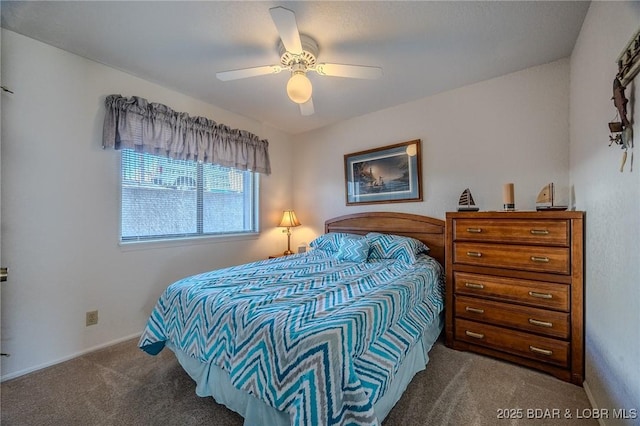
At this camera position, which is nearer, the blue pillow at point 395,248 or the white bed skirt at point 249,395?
the white bed skirt at point 249,395

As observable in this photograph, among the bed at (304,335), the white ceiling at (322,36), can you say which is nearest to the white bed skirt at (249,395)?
the bed at (304,335)

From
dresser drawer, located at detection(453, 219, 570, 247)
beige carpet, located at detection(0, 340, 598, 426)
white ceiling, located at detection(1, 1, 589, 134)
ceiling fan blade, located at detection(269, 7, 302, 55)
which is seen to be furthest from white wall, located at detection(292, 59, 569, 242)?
ceiling fan blade, located at detection(269, 7, 302, 55)

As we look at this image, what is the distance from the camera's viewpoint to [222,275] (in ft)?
6.78

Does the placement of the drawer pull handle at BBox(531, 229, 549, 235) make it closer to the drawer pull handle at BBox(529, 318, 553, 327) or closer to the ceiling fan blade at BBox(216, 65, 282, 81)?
the drawer pull handle at BBox(529, 318, 553, 327)

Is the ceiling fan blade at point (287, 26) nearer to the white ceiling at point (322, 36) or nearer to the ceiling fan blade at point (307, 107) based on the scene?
the white ceiling at point (322, 36)

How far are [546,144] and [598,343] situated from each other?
165 centimetres

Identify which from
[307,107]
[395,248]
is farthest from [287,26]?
[395,248]

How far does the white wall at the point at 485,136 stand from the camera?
7.63 ft

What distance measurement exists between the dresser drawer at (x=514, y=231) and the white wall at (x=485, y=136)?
56 centimetres

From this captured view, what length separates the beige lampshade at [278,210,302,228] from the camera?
387cm

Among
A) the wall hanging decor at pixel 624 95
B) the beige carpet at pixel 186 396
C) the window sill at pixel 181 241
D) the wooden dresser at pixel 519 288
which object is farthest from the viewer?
the window sill at pixel 181 241

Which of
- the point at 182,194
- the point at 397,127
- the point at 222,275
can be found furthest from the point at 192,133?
the point at 397,127

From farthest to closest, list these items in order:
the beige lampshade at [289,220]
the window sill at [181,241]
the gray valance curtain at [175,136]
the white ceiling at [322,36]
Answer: the beige lampshade at [289,220] → the window sill at [181,241] → the gray valance curtain at [175,136] → the white ceiling at [322,36]

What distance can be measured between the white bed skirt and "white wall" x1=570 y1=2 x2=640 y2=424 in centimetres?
95
